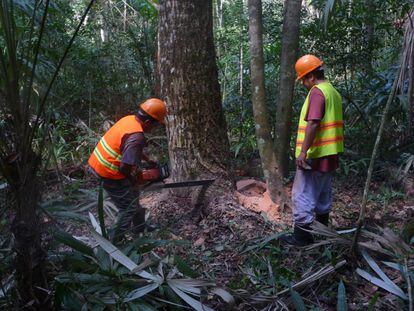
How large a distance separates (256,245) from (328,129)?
4.17 ft

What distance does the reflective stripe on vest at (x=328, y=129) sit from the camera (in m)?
3.83

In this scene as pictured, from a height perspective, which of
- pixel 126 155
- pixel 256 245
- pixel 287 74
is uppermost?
pixel 287 74

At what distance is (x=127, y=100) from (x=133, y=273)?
5.94 metres

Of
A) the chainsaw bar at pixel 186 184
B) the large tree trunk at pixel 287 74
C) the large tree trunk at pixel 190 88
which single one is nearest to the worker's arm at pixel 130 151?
the chainsaw bar at pixel 186 184

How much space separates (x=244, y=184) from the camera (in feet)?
17.4

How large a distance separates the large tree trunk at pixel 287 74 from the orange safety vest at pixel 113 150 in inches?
79.9

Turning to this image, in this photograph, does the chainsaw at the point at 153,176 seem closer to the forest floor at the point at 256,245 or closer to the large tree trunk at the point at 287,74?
the forest floor at the point at 256,245

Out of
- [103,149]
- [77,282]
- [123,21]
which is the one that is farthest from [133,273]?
[123,21]

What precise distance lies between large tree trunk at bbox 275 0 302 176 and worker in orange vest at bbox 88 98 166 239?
1.79 meters

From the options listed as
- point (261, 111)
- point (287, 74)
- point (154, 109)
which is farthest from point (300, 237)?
point (287, 74)

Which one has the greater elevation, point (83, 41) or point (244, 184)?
point (83, 41)

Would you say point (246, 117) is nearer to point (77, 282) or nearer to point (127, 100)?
point (127, 100)

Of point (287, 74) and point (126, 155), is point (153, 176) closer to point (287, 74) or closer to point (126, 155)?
point (126, 155)

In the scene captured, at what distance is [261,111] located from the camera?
5094 millimetres
